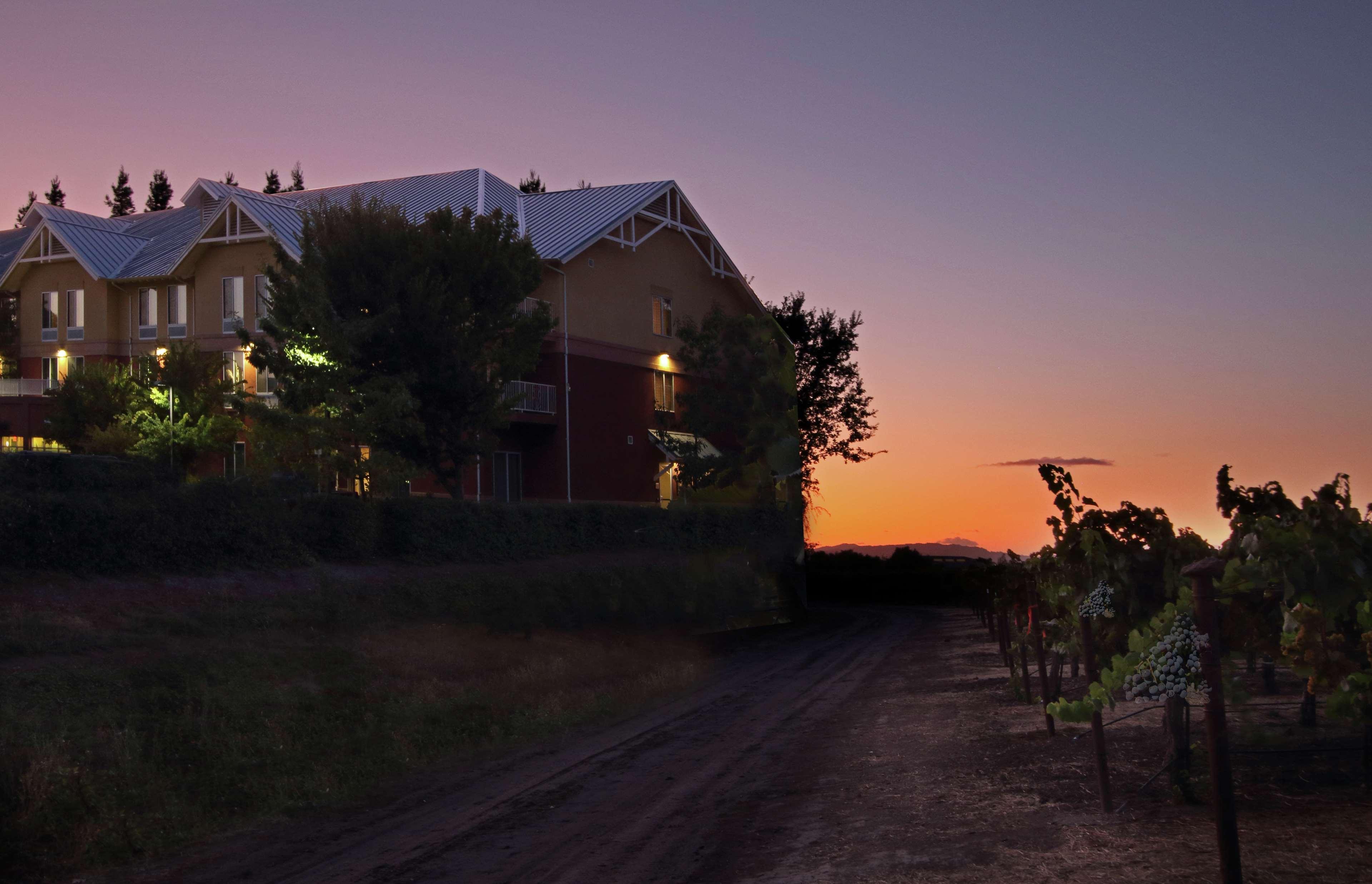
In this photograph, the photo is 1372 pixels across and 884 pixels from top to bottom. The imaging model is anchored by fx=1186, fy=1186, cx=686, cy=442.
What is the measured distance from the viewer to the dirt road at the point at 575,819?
9211 mm

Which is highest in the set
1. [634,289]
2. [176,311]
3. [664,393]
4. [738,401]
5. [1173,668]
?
[634,289]

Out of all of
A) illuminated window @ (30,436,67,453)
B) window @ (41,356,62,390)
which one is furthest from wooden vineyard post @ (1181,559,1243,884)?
window @ (41,356,62,390)

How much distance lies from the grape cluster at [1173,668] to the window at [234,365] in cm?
3822

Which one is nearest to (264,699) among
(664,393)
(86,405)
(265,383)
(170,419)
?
(170,419)

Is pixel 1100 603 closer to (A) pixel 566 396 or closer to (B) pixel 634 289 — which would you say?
(A) pixel 566 396

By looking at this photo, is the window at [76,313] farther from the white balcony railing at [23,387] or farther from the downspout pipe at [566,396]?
the downspout pipe at [566,396]

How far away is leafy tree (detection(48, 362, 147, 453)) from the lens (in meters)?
39.9

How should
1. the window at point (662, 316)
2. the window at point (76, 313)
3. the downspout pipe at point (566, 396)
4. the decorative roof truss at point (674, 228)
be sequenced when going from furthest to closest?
the window at point (662, 316) → the window at point (76, 313) → the decorative roof truss at point (674, 228) → the downspout pipe at point (566, 396)

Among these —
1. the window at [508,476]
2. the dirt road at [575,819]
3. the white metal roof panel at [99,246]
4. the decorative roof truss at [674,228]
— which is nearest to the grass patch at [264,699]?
the dirt road at [575,819]

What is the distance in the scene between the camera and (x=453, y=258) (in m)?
32.5

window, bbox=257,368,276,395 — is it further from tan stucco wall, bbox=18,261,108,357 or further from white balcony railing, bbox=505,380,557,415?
white balcony railing, bbox=505,380,557,415

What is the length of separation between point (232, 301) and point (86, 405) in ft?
20.6

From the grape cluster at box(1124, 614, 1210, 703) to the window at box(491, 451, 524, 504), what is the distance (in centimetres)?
3475

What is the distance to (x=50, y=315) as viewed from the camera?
4703cm
